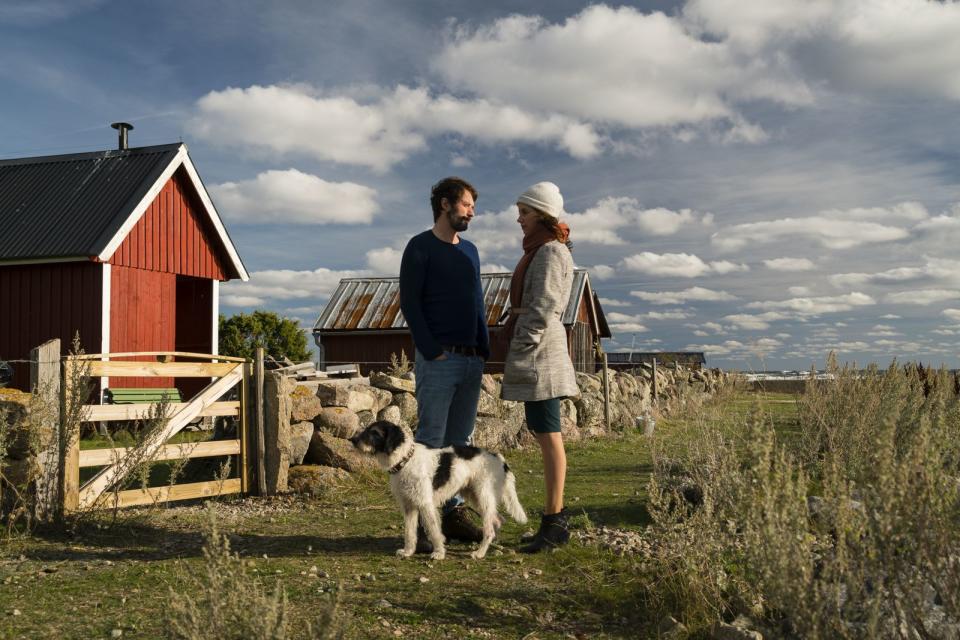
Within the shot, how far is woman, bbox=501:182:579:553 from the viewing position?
4.97 m

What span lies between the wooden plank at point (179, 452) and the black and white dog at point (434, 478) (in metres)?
2.34

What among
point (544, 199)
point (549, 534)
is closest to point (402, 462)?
point (549, 534)

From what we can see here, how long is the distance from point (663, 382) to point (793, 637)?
19240 mm

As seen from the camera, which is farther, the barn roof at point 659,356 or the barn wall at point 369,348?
the barn roof at point 659,356

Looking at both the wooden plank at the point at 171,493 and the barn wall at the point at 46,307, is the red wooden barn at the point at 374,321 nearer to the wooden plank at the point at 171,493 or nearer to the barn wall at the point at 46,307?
the barn wall at the point at 46,307

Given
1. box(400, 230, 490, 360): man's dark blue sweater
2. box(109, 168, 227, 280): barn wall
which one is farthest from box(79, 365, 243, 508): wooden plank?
box(109, 168, 227, 280): barn wall

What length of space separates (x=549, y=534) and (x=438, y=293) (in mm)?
1804

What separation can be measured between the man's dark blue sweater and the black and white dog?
2.08 ft

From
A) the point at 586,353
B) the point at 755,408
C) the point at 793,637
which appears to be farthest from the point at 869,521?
the point at 586,353

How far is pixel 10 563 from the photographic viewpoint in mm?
5273

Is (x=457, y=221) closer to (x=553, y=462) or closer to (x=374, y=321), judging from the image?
(x=553, y=462)

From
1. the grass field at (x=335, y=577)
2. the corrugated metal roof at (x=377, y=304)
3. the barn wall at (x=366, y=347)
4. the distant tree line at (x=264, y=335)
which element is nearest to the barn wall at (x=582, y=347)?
the corrugated metal roof at (x=377, y=304)

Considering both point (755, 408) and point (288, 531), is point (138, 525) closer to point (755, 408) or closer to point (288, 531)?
point (288, 531)

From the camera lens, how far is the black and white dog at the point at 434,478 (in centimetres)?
502
